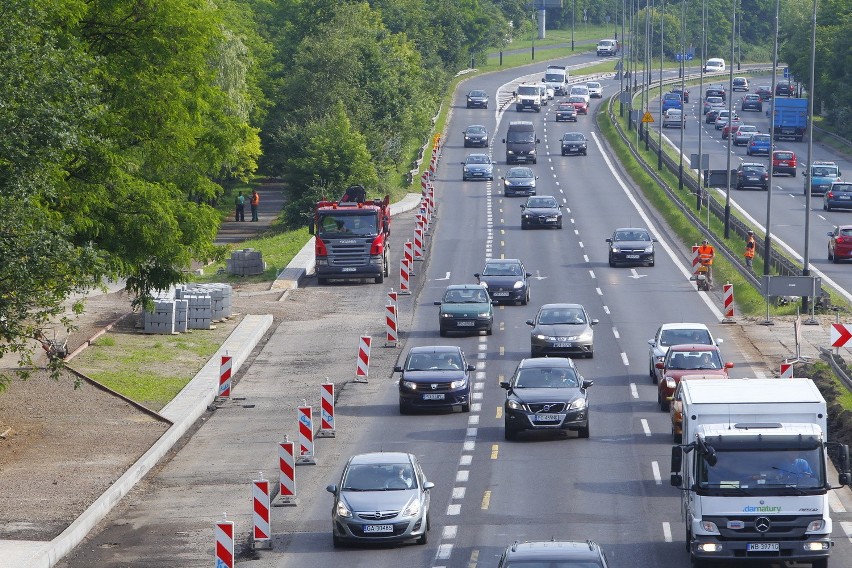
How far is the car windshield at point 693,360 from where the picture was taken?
32.2 metres

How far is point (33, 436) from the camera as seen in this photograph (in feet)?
99.1

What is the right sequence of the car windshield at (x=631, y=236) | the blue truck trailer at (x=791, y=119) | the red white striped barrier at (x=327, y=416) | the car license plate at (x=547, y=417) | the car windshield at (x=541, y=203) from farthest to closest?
the blue truck trailer at (x=791, y=119), the car windshield at (x=541, y=203), the car windshield at (x=631, y=236), the red white striped barrier at (x=327, y=416), the car license plate at (x=547, y=417)

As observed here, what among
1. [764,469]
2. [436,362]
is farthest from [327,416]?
[764,469]

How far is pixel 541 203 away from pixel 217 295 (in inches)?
997

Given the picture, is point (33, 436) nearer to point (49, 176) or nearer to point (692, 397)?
point (49, 176)

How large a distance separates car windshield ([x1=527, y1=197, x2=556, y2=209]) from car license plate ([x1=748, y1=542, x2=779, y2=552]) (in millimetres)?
A: 47130

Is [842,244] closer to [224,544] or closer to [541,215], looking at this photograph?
[541,215]

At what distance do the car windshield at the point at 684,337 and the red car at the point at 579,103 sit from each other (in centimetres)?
8640

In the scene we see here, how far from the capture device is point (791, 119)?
109 m

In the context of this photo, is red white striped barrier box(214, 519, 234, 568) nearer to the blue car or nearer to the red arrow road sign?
the red arrow road sign

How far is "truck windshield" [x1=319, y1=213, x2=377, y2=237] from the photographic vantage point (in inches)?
2071

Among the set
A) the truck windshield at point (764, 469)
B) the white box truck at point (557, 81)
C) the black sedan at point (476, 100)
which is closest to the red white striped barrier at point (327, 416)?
the truck windshield at point (764, 469)

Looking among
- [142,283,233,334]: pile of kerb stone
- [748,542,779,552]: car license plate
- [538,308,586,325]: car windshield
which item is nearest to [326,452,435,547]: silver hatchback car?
[748,542,779,552]: car license plate

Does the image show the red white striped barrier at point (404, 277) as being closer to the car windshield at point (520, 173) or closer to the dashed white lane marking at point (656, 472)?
the dashed white lane marking at point (656, 472)
